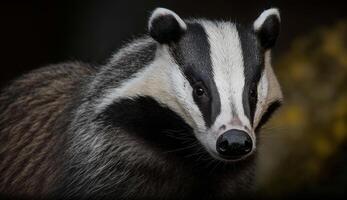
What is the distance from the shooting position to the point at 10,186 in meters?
6.59

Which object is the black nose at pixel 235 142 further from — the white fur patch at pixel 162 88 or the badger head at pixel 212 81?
the white fur patch at pixel 162 88

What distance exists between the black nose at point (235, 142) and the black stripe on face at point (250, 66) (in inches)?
7.9

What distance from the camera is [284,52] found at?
10344 millimetres

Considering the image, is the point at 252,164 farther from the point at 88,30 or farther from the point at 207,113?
the point at 88,30

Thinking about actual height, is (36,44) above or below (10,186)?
below

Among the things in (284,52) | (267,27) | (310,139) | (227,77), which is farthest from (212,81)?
(284,52)

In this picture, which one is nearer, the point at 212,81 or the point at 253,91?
the point at 212,81

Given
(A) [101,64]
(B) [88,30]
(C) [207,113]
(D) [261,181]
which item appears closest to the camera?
(C) [207,113]

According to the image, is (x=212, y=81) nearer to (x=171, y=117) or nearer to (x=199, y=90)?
(x=199, y=90)

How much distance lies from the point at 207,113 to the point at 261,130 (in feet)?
2.42

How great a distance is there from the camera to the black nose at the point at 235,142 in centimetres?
512

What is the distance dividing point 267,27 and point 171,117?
0.86m

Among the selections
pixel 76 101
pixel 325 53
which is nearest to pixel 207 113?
pixel 76 101

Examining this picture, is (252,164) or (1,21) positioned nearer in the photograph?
(252,164)
